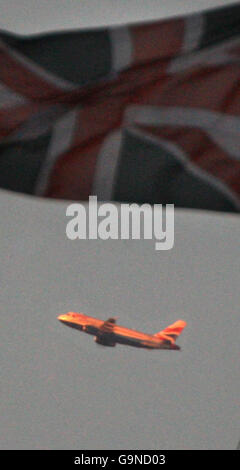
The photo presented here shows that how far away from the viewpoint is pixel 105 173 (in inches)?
109

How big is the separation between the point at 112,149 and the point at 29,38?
645 millimetres

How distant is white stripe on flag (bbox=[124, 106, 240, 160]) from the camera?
271cm

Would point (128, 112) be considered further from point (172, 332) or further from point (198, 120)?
point (172, 332)

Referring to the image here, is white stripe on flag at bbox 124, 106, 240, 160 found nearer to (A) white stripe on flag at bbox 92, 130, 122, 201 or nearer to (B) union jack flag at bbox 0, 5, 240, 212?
(B) union jack flag at bbox 0, 5, 240, 212

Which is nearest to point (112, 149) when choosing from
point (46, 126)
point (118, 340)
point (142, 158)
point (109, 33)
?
point (142, 158)

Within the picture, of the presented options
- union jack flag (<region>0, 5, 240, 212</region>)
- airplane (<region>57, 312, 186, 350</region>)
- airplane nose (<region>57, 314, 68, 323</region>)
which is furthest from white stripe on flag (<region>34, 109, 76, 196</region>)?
airplane nose (<region>57, 314, 68, 323</region>)

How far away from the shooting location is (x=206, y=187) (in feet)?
8.83

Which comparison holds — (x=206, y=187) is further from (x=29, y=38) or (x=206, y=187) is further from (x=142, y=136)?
(x=29, y=38)

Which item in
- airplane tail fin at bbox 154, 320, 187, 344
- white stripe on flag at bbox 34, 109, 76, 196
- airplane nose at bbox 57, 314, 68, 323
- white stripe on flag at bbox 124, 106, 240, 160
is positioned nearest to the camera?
white stripe on flag at bbox 124, 106, 240, 160

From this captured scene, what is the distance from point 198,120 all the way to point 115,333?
3493mm

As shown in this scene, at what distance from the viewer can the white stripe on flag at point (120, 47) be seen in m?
2.88

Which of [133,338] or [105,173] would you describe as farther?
[133,338]

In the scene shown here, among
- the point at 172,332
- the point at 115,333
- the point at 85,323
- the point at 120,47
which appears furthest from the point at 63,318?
the point at 120,47

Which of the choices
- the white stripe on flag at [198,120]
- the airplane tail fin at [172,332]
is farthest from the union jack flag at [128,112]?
the airplane tail fin at [172,332]
